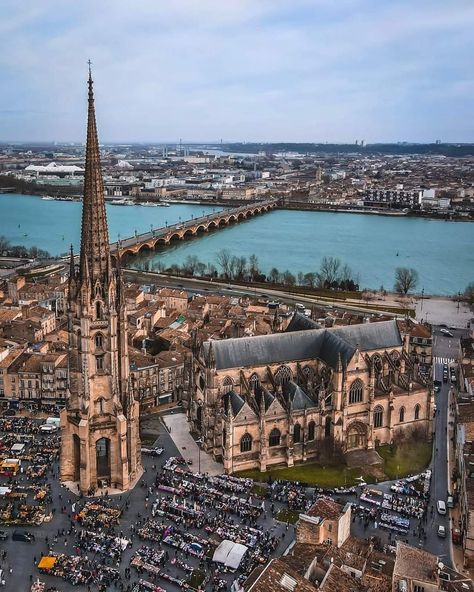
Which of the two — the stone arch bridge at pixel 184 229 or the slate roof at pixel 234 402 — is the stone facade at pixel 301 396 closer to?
the slate roof at pixel 234 402

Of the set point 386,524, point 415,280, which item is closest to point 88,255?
point 386,524

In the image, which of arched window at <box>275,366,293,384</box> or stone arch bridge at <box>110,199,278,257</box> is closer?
arched window at <box>275,366,293,384</box>

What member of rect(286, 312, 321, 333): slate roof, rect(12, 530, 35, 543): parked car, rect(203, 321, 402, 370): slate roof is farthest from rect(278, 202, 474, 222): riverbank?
rect(12, 530, 35, 543): parked car

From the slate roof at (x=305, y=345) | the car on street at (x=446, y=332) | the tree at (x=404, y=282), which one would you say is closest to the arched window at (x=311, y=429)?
the slate roof at (x=305, y=345)

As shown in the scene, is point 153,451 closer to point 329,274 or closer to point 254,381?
point 254,381

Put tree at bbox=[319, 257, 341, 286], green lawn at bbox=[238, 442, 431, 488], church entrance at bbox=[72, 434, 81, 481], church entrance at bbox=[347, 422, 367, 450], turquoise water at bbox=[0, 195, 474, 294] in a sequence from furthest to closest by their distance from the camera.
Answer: turquoise water at bbox=[0, 195, 474, 294]
tree at bbox=[319, 257, 341, 286]
church entrance at bbox=[347, 422, 367, 450]
green lawn at bbox=[238, 442, 431, 488]
church entrance at bbox=[72, 434, 81, 481]

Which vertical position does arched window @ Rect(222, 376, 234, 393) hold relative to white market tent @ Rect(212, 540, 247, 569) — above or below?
above

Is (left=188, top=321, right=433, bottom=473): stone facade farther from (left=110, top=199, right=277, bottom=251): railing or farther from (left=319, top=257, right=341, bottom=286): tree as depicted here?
(left=110, top=199, right=277, bottom=251): railing
